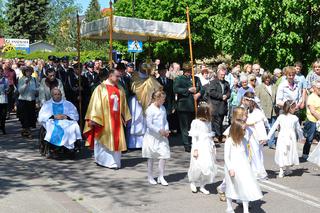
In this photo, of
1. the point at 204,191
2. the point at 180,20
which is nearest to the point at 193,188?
the point at 204,191

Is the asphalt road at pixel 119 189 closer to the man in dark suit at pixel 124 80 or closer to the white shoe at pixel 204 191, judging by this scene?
the white shoe at pixel 204 191

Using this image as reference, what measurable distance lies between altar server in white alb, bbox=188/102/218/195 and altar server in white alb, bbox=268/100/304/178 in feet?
5.25

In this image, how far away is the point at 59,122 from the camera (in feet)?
35.4

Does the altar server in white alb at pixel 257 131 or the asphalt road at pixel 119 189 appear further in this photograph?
the altar server in white alb at pixel 257 131

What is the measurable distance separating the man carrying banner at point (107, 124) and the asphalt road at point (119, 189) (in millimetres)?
290

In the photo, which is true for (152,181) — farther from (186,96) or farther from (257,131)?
(186,96)

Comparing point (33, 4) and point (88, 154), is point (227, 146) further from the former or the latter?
point (33, 4)

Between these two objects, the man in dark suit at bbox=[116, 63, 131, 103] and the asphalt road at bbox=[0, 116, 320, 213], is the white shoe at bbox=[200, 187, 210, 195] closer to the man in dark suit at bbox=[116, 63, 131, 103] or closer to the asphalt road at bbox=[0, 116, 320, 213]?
the asphalt road at bbox=[0, 116, 320, 213]

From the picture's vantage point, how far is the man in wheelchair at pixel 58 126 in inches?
420

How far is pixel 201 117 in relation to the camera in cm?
819

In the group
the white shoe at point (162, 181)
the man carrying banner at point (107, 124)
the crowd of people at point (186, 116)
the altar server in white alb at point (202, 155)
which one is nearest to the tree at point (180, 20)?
the crowd of people at point (186, 116)

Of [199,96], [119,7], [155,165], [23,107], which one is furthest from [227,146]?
[119,7]

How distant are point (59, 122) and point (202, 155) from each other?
3.91 m

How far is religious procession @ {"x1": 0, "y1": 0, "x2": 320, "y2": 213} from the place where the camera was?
7348 millimetres
